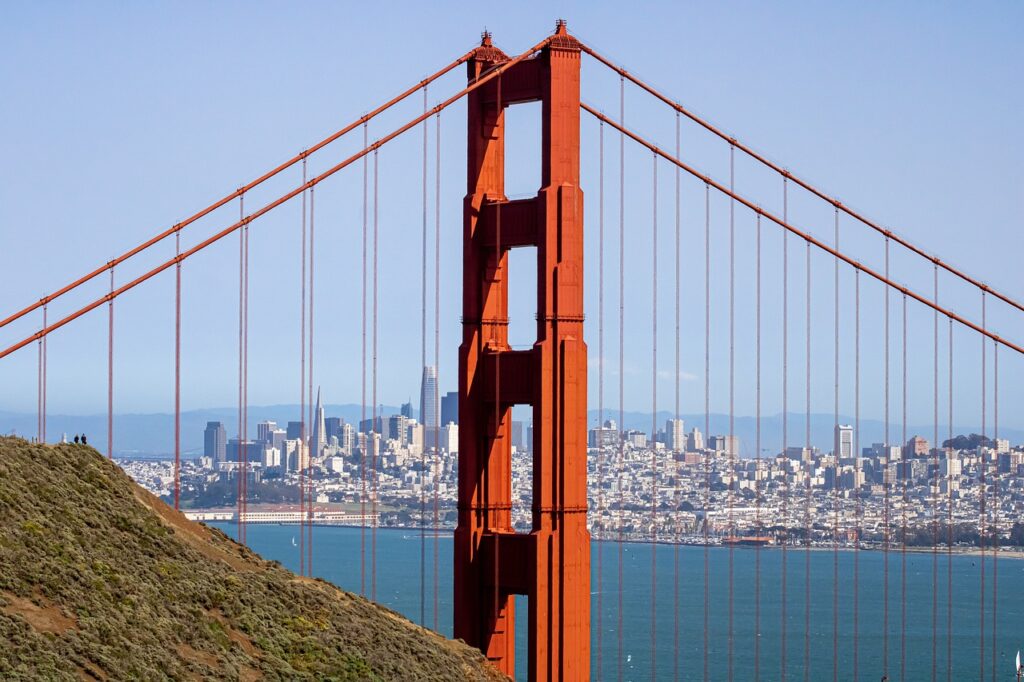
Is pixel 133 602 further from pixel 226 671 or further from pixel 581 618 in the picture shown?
pixel 581 618

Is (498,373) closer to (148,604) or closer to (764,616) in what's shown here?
(148,604)

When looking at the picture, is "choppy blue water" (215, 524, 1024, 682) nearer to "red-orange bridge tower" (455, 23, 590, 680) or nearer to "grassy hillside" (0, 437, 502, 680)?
"red-orange bridge tower" (455, 23, 590, 680)

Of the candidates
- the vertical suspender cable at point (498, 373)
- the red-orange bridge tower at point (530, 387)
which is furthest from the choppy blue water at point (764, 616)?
the vertical suspender cable at point (498, 373)

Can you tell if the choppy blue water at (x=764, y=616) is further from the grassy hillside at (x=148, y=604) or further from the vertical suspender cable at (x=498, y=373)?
the grassy hillside at (x=148, y=604)

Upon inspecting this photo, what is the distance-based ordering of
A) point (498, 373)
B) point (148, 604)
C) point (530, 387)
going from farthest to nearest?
point (498, 373) < point (530, 387) < point (148, 604)

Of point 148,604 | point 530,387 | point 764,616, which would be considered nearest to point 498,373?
point 530,387

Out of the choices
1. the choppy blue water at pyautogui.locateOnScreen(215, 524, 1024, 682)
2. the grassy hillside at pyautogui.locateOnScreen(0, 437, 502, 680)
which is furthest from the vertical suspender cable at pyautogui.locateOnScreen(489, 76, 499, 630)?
the choppy blue water at pyautogui.locateOnScreen(215, 524, 1024, 682)
